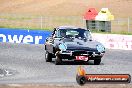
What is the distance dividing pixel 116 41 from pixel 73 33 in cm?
980

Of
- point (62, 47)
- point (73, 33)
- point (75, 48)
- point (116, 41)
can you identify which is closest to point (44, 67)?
point (62, 47)

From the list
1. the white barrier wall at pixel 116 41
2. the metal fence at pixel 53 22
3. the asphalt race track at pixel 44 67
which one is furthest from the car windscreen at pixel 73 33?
the metal fence at pixel 53 22

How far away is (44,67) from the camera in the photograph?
21641mm

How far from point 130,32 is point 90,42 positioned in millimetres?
17818

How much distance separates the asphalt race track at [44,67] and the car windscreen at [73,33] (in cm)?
106

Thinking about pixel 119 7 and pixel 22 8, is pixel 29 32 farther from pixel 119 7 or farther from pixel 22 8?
pixel 22 8

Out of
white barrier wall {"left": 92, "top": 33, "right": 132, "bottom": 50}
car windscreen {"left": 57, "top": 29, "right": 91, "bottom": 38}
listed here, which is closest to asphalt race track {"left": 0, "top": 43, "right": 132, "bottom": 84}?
car windscreen {"left": 57, "top": 29, "right": 91, "bottom": 38}

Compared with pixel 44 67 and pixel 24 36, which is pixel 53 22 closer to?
pixel 24 36

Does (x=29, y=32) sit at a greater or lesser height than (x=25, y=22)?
greater

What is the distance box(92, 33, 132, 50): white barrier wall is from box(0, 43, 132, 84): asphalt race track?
233 cm

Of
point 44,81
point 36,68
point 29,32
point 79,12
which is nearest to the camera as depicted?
point 44,81

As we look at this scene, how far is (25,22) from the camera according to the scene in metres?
56.9

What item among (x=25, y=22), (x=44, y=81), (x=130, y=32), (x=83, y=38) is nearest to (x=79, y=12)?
(x=25, y=22)

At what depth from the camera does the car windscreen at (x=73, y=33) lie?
75.4 feet
